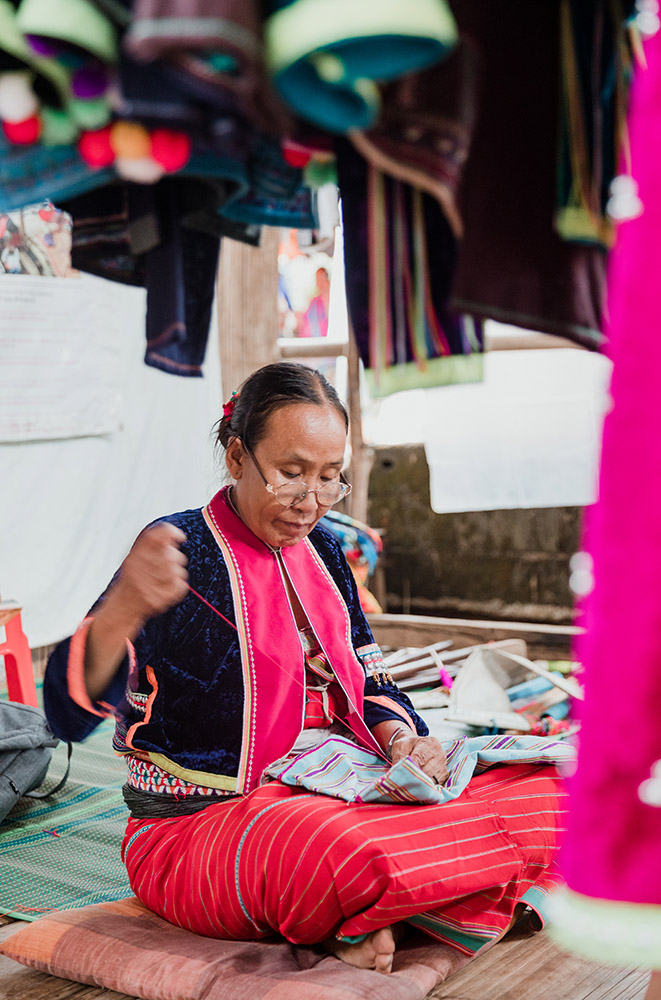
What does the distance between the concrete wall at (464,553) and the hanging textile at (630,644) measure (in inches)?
201

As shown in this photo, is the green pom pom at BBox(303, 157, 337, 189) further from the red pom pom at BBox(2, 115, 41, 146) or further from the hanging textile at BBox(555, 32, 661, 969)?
the hanging textile at BBox(555, 32, 661, 969)

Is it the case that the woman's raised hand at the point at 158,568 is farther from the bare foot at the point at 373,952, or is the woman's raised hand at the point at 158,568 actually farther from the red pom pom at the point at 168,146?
the bare foot at the point at 373,952

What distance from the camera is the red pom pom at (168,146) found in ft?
3.12

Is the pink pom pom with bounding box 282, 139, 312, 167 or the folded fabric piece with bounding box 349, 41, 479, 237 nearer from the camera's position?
the folded fabric piece with bounding box 349, 41, 479, 237

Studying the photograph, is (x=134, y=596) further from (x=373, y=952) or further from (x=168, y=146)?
(x=373, y=952)

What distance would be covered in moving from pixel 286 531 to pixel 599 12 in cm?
116

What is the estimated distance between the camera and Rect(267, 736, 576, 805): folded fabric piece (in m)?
1.81

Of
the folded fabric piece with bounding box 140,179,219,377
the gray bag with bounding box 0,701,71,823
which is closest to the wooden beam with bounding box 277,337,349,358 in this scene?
the gray bag with bounding box 0,701,71,823

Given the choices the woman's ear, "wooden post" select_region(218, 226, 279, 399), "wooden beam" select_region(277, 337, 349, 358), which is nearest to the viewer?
the woman's ear

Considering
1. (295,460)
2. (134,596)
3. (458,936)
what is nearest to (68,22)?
(134,596)

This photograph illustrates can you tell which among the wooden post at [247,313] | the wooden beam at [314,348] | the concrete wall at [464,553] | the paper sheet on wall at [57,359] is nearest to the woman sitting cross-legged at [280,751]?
the paper sheet on wall at [57,359]

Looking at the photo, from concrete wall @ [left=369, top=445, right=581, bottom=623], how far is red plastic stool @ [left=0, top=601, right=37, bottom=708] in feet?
9.61

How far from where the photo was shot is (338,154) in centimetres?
106

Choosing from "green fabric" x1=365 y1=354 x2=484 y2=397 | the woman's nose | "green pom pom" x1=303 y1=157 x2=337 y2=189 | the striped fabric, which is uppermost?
"green pom pom" x1=303 y1=157 x2=337 y2=189
